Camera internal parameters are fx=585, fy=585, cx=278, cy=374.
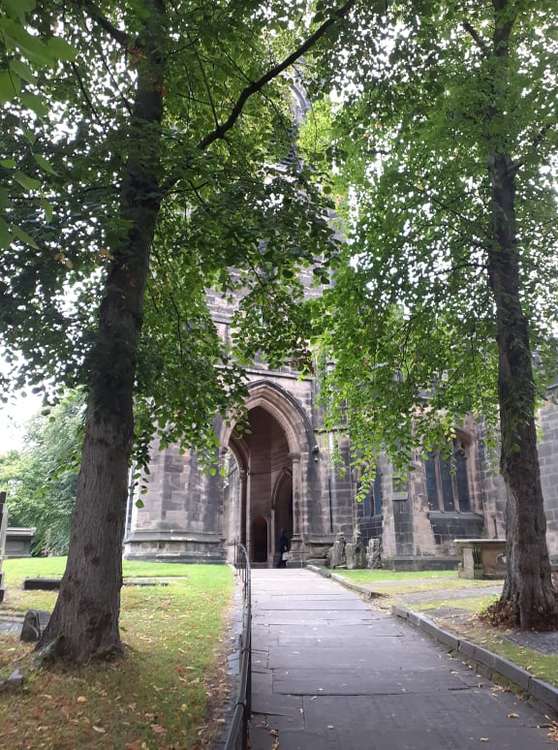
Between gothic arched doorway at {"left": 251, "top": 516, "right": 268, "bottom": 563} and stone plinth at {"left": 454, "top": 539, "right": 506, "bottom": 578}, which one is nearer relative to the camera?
stone plinth at {"left": 454, "top": 539, "right": 506, "bottom": 578}

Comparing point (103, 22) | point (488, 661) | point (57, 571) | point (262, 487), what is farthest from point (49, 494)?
point (488, 661)

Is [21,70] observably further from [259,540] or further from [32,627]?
[259,540]

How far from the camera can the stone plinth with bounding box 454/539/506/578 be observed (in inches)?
581

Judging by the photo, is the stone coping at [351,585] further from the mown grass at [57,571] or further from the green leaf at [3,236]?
the green leaf at [3,236]

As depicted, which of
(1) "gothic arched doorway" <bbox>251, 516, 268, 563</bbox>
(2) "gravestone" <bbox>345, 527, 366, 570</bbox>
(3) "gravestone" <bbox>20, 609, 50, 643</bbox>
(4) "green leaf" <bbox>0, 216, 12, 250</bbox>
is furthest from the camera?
(1) "gothic arched doorway" <bbox>251, 516, 268, 563</bbox>

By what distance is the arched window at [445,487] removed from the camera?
70.5ft

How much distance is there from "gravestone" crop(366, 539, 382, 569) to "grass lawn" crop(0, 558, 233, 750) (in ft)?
40.3

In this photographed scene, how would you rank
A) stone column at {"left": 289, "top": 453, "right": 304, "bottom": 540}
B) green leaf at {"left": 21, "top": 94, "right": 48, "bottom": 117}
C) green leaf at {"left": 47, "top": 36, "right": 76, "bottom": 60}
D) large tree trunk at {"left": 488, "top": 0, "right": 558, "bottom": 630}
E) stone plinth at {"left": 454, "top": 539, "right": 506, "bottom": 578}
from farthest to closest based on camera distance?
stone column at {"left": 289, "top": 453, "right": 304, "bottom": 540}, stone plinth at {"left": 454, "top": 539, "right": 506, "bottom": 578}, large tree trunk at {"left": 488, "top": 0, "right": 558, "bottom": 630}, green leaf at {"left": 21, "top": 94, "right": 48, "bottom": 117}, green leaf at {"left": 47, "top": 36, "right": 76, "bottom": 60}

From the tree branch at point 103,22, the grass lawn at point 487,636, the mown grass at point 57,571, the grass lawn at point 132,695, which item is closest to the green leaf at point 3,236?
the grass lawn at point 132,695

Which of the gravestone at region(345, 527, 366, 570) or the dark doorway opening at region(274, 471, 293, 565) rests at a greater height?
the dark doorway opening at region(274, 471, 293, 565)

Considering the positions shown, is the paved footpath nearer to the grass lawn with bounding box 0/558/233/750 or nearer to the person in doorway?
the grass lawn with bounding box 0/558/233/750

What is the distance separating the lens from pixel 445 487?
2192cm

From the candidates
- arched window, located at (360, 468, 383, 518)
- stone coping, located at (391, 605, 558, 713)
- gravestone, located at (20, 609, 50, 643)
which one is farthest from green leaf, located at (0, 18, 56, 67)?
arched window, located at (360, 468, 383, 518)

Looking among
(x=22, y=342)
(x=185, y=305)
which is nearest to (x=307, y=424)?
(x=185, y=305)
